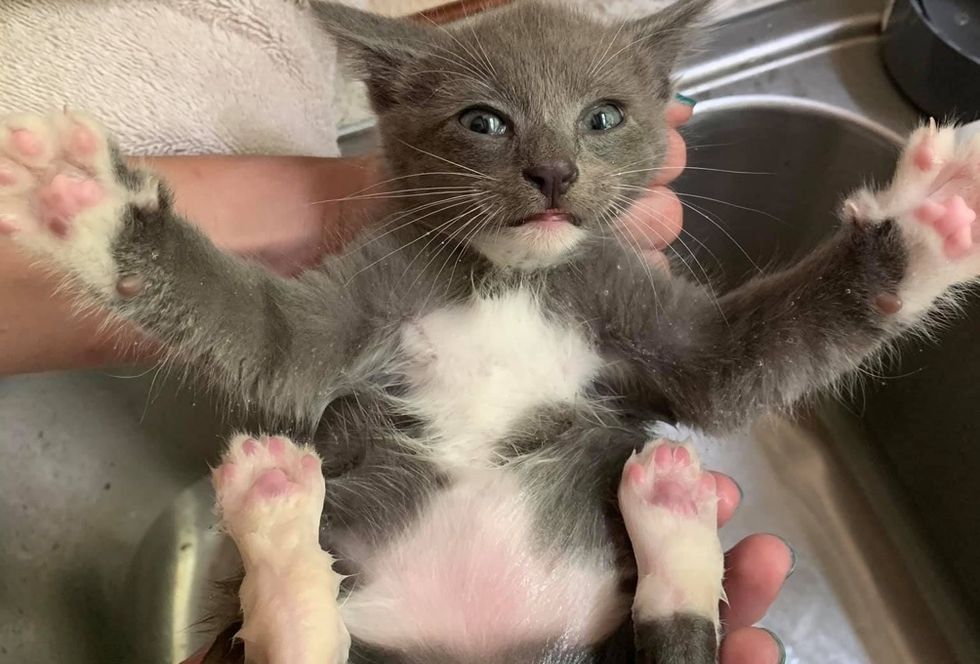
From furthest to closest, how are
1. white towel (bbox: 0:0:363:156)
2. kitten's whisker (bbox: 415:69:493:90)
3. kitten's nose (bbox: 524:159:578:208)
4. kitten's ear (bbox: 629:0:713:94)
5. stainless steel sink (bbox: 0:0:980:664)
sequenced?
stainless steel sink (bbox: 0:0:980:664), white towel (bbox: 0:0:363:156), kitten's ear (bbox: 629:0:713:94), kitten's whisker (bbox: 415:69:493:90), kitten's nose (bbox: 524:159:578:208)

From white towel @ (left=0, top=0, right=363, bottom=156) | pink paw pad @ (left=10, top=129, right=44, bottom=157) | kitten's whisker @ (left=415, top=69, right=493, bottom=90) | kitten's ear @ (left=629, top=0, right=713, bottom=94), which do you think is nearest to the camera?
pink paw pad @ (left=10, top=129, right=44, bottom=157)

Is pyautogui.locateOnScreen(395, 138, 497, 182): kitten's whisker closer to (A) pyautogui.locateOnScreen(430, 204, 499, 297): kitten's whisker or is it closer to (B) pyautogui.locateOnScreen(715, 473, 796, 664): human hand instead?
(A) pyautogui.locateOnScreen(430, 204, 499, 297): kitten's whisker

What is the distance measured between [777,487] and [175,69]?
1297 millimetres

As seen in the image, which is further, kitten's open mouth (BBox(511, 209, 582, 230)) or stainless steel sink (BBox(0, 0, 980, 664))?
stainless steel sink (BBox(0, 0, 980, 664))

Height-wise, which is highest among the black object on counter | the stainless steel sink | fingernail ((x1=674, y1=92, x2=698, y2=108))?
the black object on counter

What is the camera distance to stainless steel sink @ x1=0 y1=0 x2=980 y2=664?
4.33 feet

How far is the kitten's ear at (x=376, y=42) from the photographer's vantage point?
101cm

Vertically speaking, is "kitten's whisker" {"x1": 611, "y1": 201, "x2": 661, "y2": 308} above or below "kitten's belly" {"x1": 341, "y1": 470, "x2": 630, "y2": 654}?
above

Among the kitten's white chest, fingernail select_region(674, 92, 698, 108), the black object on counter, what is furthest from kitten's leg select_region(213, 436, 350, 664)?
the black object on counter

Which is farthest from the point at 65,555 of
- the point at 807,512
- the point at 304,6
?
the point at 807,512

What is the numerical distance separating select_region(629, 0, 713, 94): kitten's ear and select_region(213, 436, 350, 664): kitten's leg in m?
→ 0.69

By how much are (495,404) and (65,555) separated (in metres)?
0.82

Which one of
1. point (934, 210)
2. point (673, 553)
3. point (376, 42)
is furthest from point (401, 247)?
point (934, 210)

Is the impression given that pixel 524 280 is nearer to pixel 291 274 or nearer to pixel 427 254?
pixel 427 254
